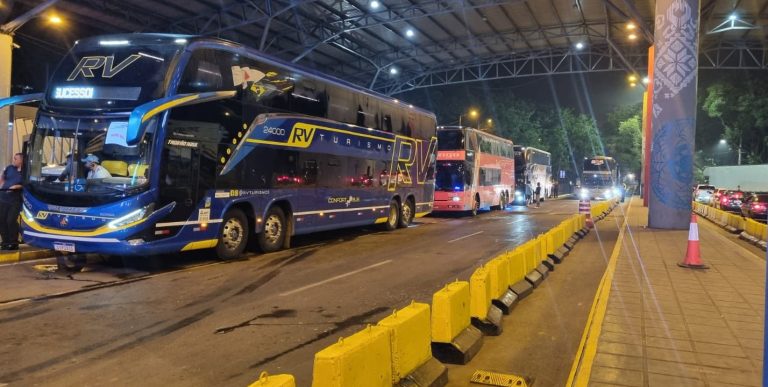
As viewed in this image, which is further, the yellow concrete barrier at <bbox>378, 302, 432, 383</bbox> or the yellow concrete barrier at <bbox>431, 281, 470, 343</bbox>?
the yellow concrete barrier at <bbox>431, 281, 470, 343</bbox>

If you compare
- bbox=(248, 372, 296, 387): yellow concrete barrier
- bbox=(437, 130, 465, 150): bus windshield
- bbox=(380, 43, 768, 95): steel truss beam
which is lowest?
bbox=(248, 372, 296, 387): yellow concrete barrier

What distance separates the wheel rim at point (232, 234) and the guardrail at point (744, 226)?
11.2 m

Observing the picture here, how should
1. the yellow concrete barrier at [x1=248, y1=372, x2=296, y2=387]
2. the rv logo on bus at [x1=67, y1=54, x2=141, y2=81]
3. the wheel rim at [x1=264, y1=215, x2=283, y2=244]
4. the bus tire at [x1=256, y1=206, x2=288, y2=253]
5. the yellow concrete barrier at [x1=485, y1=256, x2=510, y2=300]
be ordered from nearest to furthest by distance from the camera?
the yellow concrete barrier at [x1=248, y1=372, x2=296, y2=387]
the yellow concrete barrier at [x1=485, y1=256, x2=510, y2=300]
the rv logo on bus at [x1=67, y1=54, x2=141, y2=81]
the bus tire at [x1=256, y1=206, x2=288, y2=253]
the wheel rim at [x1=264, y1=215, x2=283, y2=244]

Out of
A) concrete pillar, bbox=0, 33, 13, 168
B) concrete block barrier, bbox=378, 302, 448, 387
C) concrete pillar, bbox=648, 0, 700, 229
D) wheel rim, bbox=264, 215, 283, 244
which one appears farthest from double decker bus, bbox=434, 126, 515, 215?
concrete block barrier, bbox=378, 302, 448, 387

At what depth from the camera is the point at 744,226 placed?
1891cm

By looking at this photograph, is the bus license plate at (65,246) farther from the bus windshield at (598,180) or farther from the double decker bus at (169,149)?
the bus windshield at (598,180)

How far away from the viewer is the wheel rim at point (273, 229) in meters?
12.8

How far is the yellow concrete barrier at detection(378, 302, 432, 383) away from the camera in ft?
13.6

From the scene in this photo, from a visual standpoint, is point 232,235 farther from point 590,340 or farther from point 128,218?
point 590,340

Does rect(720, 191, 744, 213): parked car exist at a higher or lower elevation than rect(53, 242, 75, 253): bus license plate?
higher

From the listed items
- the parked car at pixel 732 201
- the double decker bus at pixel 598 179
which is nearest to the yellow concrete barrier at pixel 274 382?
the parked car at pixel 732 201

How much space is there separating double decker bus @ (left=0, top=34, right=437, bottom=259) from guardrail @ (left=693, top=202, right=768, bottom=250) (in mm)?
10774

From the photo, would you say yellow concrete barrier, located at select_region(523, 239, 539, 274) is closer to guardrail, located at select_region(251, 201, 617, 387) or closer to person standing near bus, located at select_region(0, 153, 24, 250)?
guardrail, located at select_region(251, 201, 617, 387)

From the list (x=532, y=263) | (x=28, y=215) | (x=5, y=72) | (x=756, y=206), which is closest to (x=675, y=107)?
(x=532, y=263)
